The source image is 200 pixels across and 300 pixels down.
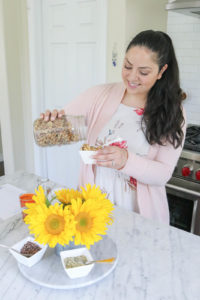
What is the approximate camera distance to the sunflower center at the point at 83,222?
0.85m

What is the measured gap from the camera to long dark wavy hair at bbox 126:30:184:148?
1.36m

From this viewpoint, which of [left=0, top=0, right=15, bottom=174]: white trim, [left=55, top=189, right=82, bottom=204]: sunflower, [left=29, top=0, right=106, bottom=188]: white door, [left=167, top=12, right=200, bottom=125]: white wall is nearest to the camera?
[left=55, top=189, right=82, bottom=204]: sunflower

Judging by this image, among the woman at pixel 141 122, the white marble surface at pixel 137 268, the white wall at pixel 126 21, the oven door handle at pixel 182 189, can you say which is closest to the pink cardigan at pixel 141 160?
the woman at pixel 141 122

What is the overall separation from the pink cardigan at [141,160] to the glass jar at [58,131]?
0.26m

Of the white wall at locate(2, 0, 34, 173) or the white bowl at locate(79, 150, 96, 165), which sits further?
the white wall at locate(2, 0, 34, 173)

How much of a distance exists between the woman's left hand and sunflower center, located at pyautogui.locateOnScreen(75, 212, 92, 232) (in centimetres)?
36

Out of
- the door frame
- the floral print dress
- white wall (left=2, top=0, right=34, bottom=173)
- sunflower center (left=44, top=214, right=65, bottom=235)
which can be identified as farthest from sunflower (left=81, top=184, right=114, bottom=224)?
white wall (left=2, top=0, right=34, bottom=173)

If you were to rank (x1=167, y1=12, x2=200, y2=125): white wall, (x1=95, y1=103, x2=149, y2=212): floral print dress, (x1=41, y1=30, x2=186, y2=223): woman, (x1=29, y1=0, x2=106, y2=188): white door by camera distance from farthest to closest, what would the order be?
(x1=29, y1=0, x2=106, y2=188): white door → (x1=167, y1=12, x2=200, y2=125): white wall → (x1=95, y1=103, x2=149, y2=212): floral print dress → (x1=41, y1=30, x2=186, y2=223): woman

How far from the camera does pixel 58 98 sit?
10.5ft

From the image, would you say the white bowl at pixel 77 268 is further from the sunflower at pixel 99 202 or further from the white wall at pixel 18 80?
the white wall at pixel 18 80

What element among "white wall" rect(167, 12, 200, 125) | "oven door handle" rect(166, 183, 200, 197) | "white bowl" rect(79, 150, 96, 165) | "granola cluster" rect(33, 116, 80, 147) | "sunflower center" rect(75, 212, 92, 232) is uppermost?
"white wall" rect(167, 12, 200, 125)

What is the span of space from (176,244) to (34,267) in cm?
53

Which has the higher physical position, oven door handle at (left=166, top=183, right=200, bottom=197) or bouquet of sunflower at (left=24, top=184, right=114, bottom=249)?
bouquet of sunflower at (left=24, top=184, right=114, bottom=249)

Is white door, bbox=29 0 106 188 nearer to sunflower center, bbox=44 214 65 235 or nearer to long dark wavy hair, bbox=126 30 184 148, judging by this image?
long dark wavy hair, bbox=126 30 184 148
